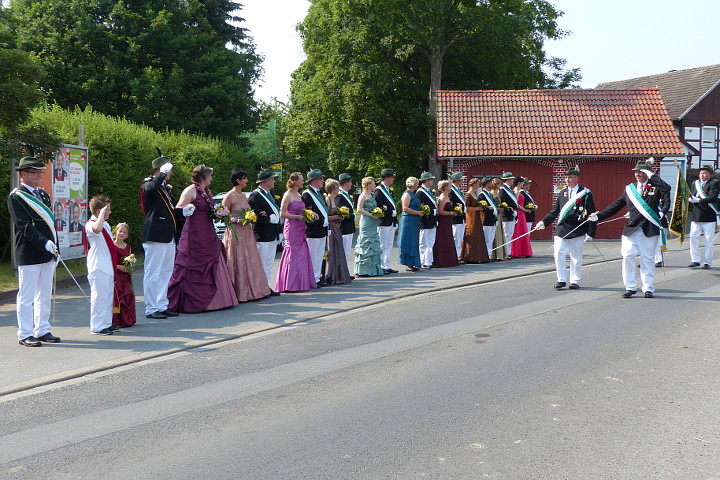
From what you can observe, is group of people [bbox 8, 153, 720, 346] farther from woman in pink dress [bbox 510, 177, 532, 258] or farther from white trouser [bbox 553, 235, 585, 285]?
woman in pink dress [bbox 510, 177, 532, 258]

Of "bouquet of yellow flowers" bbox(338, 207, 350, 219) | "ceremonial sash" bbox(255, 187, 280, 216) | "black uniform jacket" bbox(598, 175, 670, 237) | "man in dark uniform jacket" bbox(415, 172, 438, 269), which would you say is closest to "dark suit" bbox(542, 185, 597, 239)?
"black uniform jacket" bbox(598, 175, 670, 237)

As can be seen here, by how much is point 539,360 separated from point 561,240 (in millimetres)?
5498

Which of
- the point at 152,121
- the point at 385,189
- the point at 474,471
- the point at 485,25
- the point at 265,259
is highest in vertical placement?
the point at 485,25

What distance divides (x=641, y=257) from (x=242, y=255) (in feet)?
19.6

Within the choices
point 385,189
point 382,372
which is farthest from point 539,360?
point 385,189

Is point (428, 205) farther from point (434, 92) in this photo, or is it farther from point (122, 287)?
point (434, 92)

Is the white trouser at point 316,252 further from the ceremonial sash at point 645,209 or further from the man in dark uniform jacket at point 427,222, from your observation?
the ceremonial sash at point 645,209

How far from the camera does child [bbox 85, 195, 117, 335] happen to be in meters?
8.98

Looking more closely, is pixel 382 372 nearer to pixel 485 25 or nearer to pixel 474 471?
pixel 474 471

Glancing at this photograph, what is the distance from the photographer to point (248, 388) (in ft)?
21.9

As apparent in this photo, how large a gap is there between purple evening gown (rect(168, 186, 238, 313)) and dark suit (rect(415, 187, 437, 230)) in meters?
6.27

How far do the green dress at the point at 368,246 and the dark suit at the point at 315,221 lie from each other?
62.1 inches

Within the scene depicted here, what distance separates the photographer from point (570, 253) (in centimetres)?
1271

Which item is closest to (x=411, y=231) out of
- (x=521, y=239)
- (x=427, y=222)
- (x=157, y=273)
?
(x=427, y=222)
